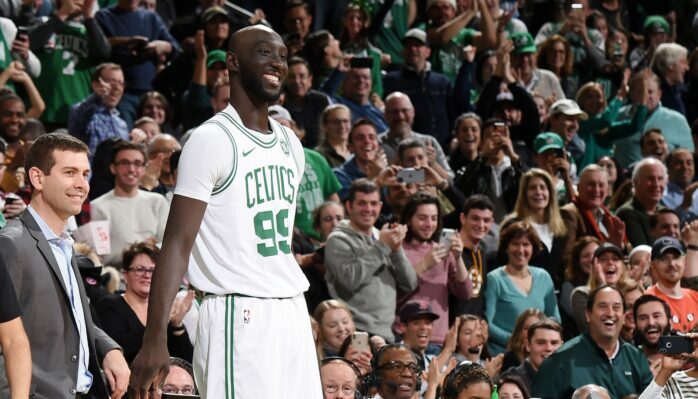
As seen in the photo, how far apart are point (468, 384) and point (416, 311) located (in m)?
1.77

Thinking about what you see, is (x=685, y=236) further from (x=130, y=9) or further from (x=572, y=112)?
(x=130, y=9)

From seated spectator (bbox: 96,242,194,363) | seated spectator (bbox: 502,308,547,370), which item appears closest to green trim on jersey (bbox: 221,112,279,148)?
seated spectator (bbox: 96,242,194,363)

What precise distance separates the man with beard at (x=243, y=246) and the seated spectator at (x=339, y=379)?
244 cm

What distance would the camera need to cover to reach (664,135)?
13.3 meters

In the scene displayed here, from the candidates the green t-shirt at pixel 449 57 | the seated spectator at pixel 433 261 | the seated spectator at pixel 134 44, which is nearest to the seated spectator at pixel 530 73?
the green t-shirt at pixel 449 57

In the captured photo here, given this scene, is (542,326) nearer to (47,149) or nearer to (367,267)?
(367,267)

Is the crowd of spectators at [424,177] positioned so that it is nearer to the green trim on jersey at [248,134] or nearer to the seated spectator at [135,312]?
the seated spectator at [135,312]

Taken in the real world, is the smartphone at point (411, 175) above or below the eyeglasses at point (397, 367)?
above

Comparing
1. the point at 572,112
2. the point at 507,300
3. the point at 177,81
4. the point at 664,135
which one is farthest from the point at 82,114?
the point at 664,135

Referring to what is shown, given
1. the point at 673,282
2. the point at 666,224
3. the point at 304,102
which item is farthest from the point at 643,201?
the point at 304,102

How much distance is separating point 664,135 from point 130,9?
5351 millimetres

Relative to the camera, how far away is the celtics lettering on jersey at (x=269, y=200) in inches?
180

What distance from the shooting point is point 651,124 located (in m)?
13.3

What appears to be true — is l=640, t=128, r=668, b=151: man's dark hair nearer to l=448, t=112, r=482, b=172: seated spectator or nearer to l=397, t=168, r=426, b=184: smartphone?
l=448, t=112, r=482, b=172: seated spectator
